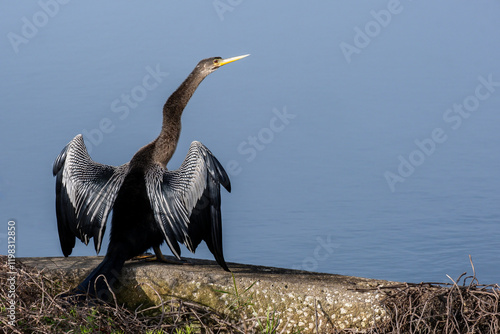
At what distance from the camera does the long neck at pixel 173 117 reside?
591cm

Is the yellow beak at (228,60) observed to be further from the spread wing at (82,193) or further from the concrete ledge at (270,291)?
the concrete ledge at (270,291)

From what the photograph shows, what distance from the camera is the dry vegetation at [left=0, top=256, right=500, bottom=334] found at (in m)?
4.44

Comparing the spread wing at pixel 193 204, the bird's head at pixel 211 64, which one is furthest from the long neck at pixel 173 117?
the spread wing at pixel 193 204

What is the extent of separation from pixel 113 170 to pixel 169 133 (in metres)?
0.55

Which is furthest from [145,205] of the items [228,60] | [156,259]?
[228,60]

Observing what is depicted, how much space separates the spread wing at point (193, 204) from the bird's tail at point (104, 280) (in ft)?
1.34

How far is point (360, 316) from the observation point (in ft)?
15.4

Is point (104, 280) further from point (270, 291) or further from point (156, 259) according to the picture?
point (270, 291)

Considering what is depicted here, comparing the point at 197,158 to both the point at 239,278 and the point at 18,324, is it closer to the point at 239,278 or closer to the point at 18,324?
the point at 239,278

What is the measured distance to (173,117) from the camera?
6066mm

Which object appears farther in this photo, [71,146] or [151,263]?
[71,146]

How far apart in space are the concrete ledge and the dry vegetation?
87 millimetres

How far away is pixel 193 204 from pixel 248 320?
1.16m

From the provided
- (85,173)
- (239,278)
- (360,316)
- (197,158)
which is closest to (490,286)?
(360,316)
